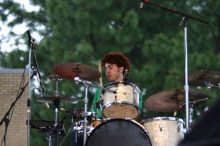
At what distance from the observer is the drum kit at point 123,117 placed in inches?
244

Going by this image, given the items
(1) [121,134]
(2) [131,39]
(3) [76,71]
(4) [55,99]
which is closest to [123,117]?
(1) [121,134]

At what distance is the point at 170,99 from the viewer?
7664mm

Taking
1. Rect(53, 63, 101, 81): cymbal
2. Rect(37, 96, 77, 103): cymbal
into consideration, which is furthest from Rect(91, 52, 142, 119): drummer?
Rect(37, 96, 77, 103): cymbal

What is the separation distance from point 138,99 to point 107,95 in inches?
17.7

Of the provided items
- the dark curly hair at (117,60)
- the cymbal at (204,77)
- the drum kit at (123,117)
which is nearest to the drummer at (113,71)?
the dark curly hair at (117,60)

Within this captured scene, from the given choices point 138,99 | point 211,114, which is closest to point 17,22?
point 138,99

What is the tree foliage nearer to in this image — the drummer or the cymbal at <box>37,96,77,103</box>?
the cymbal at <box>37,96,77,103</box>

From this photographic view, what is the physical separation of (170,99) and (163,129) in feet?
3.14

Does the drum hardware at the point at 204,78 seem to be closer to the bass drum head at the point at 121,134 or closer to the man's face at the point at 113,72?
the man's face at the point at 113,72

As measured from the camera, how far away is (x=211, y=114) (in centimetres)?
119

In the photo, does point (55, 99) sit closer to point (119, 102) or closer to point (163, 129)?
point (119, 102)

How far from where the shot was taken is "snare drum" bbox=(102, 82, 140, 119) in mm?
6637

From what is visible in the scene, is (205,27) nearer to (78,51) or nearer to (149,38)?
(149,38)

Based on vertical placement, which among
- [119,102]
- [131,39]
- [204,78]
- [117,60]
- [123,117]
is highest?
[131,39]
